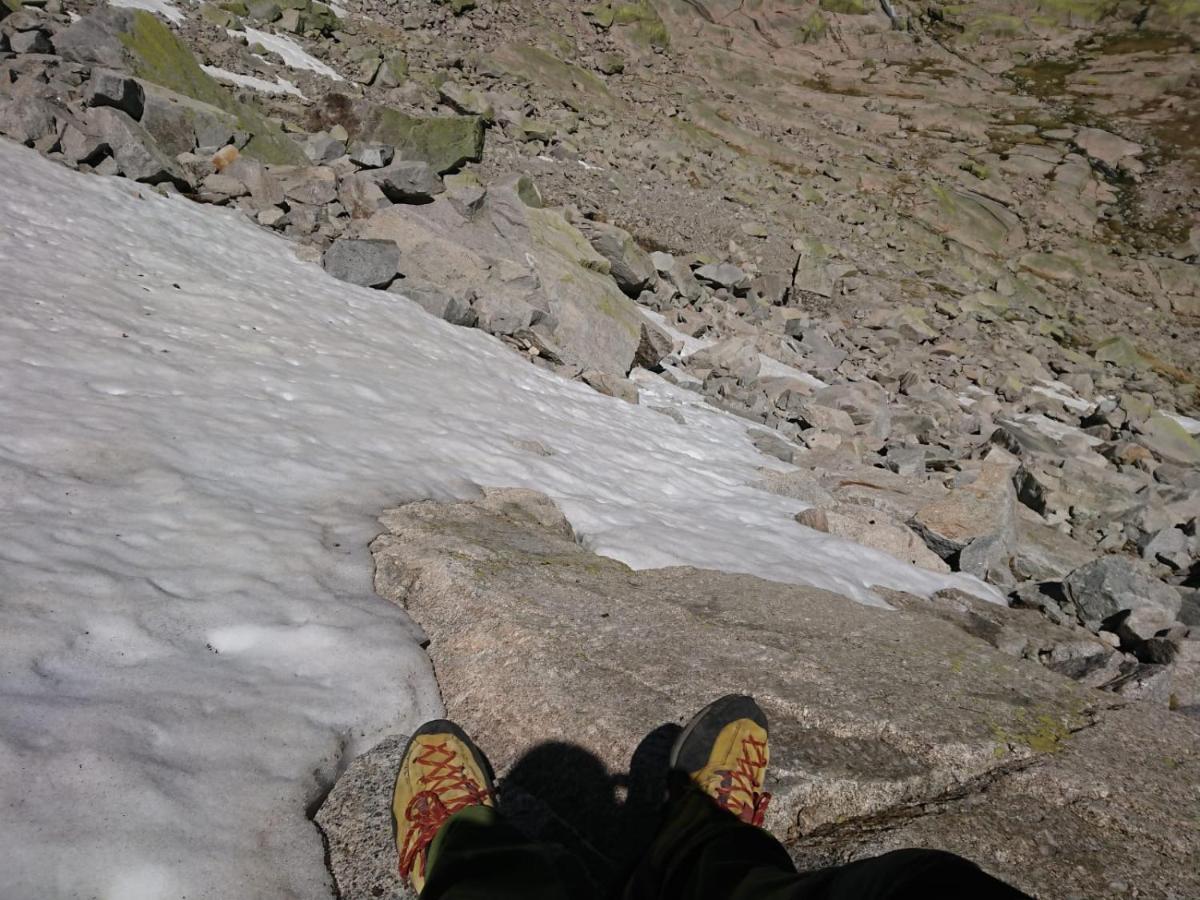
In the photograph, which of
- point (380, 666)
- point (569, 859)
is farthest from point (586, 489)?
point (569, 859)

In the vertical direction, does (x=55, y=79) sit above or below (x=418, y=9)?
below

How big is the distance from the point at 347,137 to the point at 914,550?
47.0ft

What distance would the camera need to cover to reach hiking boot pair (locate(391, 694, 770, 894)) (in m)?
2.21

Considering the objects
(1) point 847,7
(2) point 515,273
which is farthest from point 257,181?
(1) point 847,7

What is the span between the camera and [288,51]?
1955 centimetres

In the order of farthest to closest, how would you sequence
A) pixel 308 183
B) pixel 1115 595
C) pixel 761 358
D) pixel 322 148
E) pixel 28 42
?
pixel 761 358, pixel 322 148, pixel 308 183, pixel 28 42, pixel 1115 595

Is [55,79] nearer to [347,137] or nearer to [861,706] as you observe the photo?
[347,137]

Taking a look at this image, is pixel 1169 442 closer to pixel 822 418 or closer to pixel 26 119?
pixel 822 418

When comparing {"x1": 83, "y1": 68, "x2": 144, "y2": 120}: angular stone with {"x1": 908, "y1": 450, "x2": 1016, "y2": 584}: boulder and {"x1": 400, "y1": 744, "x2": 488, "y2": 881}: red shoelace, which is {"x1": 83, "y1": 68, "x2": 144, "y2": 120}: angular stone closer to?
{"x1": 400, "y1": 744, "x2": 488, "y2": 881}: red shoelace

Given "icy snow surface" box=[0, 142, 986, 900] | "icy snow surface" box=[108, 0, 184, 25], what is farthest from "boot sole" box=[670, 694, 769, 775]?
"icy snow surface" box=[108, 0, 184, 25]

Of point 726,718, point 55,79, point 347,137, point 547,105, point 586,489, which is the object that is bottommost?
point 586,489

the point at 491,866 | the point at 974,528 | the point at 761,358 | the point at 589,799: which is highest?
the point at 761,358

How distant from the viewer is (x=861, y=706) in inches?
127

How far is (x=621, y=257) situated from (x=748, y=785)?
13.9m
